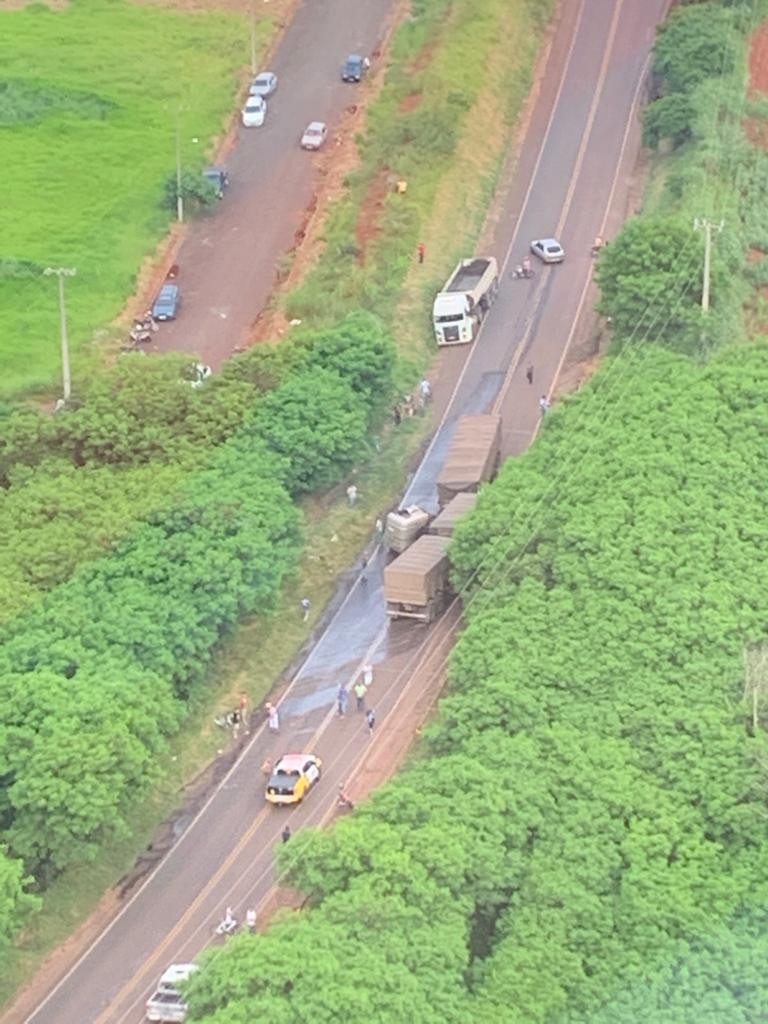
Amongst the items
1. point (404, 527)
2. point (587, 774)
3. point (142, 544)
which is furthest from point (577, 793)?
point (142, 544)

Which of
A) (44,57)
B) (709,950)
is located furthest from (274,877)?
(44,57)

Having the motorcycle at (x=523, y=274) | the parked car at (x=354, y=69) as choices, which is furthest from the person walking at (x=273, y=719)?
the parked car at (x=354, y=69)

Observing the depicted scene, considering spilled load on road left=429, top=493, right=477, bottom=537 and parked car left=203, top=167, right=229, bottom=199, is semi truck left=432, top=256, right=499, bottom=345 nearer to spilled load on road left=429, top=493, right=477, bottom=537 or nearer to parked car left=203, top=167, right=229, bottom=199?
spilled load on road left=429, top=493, right=477, bottom=537

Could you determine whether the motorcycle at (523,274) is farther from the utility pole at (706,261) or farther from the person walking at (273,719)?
the person walking at (273,719)

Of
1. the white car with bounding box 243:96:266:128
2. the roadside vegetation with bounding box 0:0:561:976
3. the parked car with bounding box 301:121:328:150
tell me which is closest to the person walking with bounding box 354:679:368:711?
the roadside vegetation with bounding box 0:0:561:976

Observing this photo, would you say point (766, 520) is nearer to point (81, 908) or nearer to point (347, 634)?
point (347, 634)

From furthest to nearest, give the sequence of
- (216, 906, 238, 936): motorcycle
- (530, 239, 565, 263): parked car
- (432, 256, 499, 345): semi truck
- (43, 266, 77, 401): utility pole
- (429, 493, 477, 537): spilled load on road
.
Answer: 1. (530, 239, 565, 263): parked car
2. (432, 256, 499, 345): semi truck
3. (43, 266, 77, 401): utility pole
4. (429, 493, 477, 537): spilled load on road
5. (216, 906, 238, 936): motorcycle
